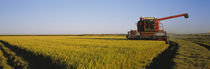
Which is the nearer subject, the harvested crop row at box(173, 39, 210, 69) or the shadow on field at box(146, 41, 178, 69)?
the harvested crop row at box(173, 39, 210, 69)

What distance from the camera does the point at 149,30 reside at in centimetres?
1756

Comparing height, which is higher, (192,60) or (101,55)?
(101,55)

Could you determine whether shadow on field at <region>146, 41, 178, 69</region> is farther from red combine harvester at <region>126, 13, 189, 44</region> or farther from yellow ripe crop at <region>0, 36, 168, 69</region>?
red combine harvester at <region>126, 13, 189, 44</region>

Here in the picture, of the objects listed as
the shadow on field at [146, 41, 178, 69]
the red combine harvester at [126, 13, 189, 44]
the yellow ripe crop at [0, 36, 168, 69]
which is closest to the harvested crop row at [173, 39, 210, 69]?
the shadow on field at [146, 41, 178, 69]

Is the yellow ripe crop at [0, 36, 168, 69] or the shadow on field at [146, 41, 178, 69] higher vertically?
the yellow ripe crop at [0, 36, 168, 69]

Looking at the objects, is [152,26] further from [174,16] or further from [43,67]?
[43,67]

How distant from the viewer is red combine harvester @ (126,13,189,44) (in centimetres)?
1680

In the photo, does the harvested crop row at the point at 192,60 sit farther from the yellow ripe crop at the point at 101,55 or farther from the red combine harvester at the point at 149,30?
the red combine harvester at the point at 149,30

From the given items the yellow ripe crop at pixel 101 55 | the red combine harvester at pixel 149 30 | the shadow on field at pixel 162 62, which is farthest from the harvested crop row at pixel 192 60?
the red combine harvester at pixel 149 30

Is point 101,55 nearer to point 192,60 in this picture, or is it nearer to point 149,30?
point 192,60

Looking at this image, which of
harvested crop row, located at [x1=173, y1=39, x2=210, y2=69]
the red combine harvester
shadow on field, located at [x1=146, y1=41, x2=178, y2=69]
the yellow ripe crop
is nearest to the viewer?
the yellow ripe crop

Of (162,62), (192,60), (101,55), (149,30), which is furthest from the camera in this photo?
(149,30)

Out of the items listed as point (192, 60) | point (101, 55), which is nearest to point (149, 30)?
point (192, 60)

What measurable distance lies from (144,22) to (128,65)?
14.1m
